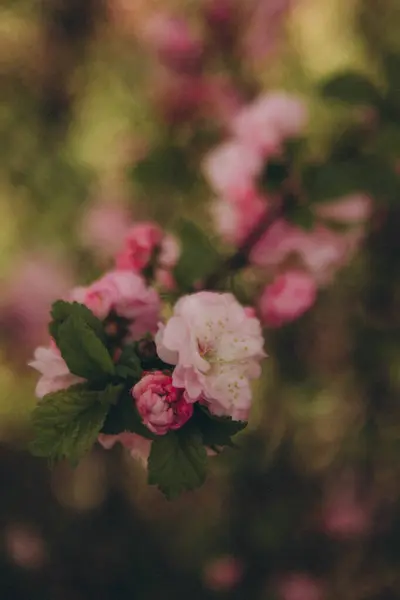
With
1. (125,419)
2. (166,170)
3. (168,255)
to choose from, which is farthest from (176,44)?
(125,419)

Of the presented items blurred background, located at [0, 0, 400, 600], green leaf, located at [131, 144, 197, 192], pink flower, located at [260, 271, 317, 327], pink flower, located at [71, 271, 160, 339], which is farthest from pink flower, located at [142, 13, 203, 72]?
pink flower, located at [71, 271, 160, 339]

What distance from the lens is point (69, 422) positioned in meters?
0.45

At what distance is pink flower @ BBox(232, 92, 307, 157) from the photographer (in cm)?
87

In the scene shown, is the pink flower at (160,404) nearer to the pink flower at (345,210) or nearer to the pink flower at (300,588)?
the pink flower at (345,210)

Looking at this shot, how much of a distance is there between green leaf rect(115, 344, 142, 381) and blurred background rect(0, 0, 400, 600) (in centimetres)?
60

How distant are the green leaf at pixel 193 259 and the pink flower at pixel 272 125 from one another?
21cm

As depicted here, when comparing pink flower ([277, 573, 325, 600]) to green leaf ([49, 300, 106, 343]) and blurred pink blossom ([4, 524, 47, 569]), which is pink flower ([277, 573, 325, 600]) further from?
green leaf ([49, 300, 106, 343])

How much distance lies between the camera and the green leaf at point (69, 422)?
0.44m

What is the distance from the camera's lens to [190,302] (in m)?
0.49

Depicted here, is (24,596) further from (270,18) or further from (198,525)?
(270,18)

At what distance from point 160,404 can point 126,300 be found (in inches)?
5.6

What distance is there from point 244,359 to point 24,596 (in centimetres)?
93

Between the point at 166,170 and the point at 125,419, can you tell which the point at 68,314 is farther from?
the point at 166,170

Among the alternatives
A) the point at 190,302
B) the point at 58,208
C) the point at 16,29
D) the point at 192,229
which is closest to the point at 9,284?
the point at 58,208
